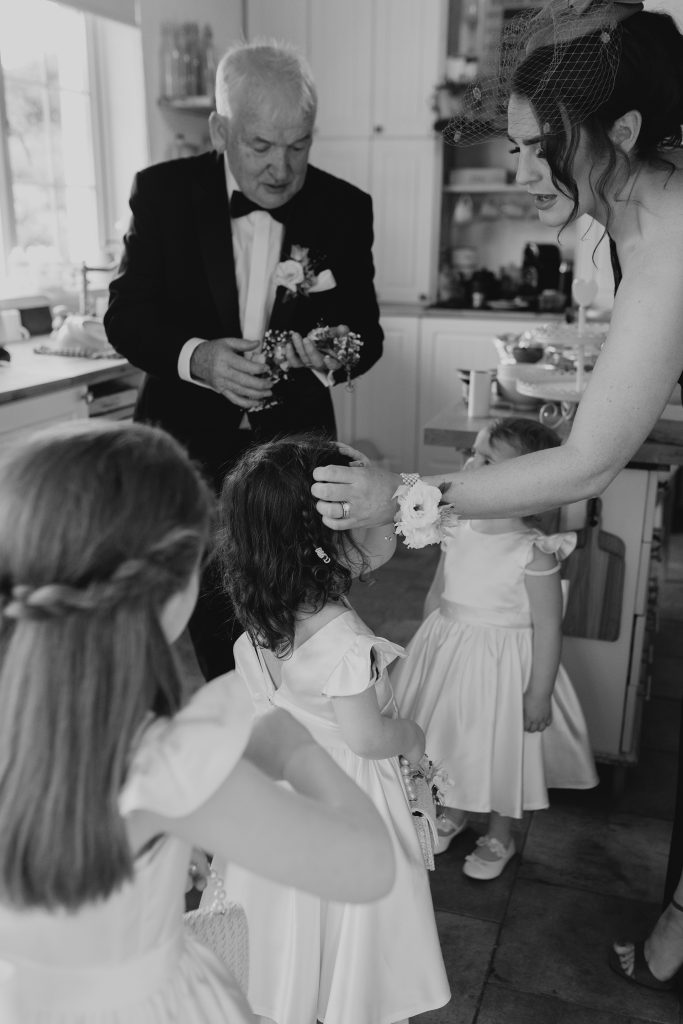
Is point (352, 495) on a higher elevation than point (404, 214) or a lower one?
lower

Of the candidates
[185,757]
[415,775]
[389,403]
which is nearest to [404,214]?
[389,403]

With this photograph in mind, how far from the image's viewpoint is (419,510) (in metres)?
1.52

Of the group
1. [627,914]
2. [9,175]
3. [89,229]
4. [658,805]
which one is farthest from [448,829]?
[89,229]

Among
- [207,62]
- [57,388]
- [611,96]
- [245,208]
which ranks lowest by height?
[57,388]

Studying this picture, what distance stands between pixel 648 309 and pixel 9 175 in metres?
3.65

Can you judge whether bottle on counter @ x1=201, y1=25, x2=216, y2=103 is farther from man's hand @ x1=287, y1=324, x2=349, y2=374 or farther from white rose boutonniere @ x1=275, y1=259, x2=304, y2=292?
man's hand @ x1=287, y1=324, x2=349, y2=374

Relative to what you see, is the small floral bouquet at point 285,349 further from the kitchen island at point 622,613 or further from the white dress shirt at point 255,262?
the kitchen island at point 622,613

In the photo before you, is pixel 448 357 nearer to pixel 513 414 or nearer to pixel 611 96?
pixel 513 414

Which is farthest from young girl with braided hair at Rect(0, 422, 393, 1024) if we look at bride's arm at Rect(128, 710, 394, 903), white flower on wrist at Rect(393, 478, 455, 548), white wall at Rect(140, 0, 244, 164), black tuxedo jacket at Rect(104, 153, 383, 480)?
white wall at Rect(140, 0, 244, 164)

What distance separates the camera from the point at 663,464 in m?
2.36

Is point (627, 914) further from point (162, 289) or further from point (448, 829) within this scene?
point (162, 289)

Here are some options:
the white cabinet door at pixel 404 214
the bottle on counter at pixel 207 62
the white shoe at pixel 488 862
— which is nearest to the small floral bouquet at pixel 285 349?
the white shoe at pixel 488 862

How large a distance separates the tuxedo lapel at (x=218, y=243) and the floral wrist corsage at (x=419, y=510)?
1093 millimetres

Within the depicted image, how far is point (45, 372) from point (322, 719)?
7.60 ft
